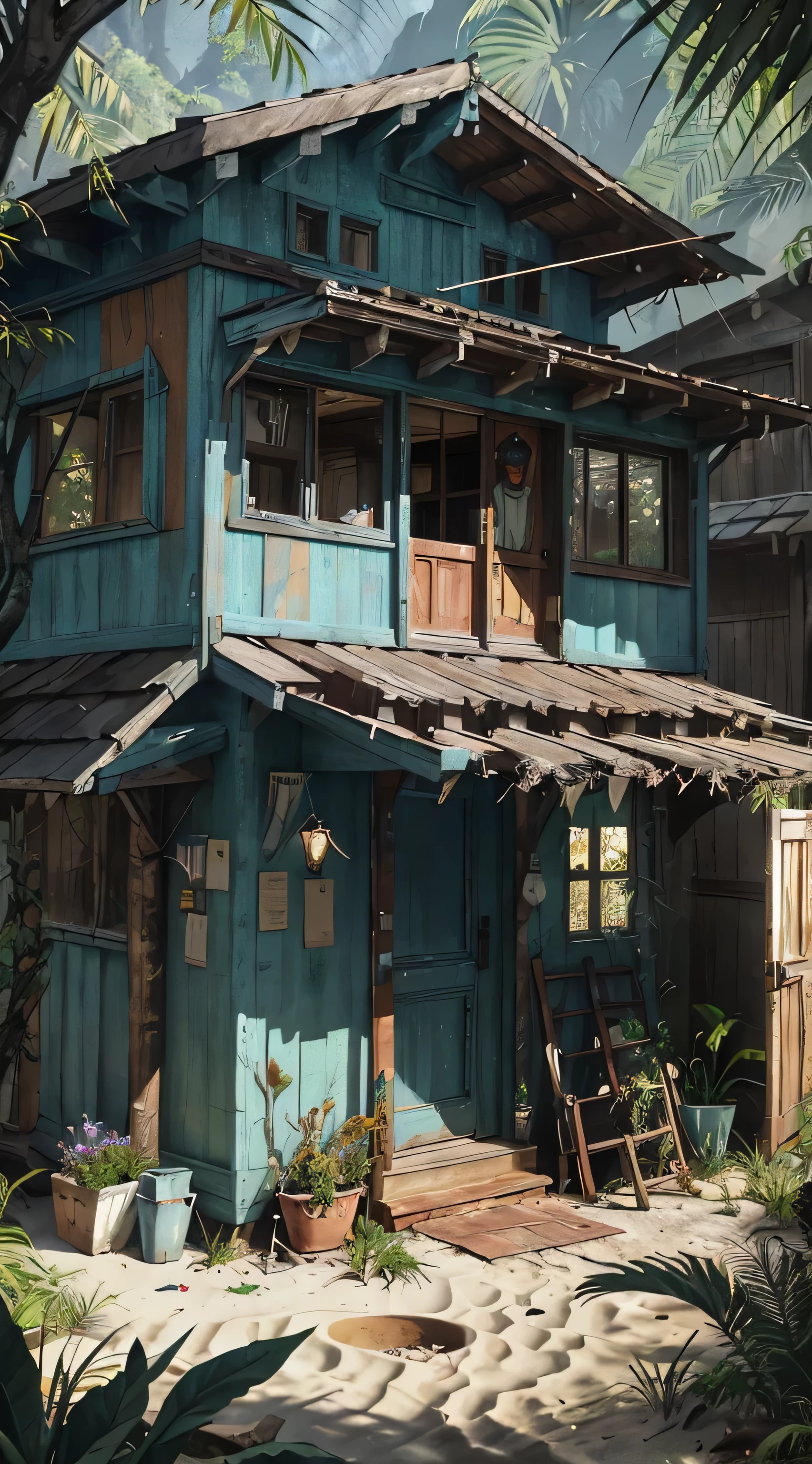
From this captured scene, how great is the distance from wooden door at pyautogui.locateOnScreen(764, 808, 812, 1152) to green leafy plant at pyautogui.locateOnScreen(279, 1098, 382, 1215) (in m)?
3.10

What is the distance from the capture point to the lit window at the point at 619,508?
10578mm

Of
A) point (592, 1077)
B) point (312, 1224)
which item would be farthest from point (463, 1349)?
point (592, 1077)

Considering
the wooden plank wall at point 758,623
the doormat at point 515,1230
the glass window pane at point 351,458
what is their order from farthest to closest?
the wooden plank wall at point 758,623 < the glass window pane at point 351,458 < the doormat at point 515,1230

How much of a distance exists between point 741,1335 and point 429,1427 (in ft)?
4.94

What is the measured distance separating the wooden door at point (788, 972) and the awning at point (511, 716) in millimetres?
701

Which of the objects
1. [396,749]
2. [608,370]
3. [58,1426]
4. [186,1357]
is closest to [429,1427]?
[186,1357]

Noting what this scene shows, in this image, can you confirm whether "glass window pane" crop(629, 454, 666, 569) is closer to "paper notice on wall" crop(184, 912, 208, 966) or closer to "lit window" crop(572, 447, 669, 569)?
"lit window" crop(572, 447, 669, 569)

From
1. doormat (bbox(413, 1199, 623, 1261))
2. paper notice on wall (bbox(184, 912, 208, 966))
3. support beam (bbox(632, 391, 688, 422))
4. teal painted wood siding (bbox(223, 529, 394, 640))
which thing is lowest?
doormat (bbox(413, 1199, 623, 1261))

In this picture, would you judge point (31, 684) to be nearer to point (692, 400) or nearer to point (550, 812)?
point (550, 812)

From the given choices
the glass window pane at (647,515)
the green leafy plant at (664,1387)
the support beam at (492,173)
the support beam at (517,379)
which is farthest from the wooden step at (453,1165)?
the support beam at (492,173)

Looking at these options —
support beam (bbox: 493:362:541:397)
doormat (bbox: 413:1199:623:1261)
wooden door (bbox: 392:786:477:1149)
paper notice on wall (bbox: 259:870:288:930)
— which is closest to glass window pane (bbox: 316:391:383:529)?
support beam (bbox: 493:362:541:397)

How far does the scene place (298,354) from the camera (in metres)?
8.60

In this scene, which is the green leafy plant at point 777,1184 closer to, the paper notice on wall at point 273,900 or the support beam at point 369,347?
the paper notice on wall at point 273,900

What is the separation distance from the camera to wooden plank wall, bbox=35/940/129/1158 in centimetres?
889
